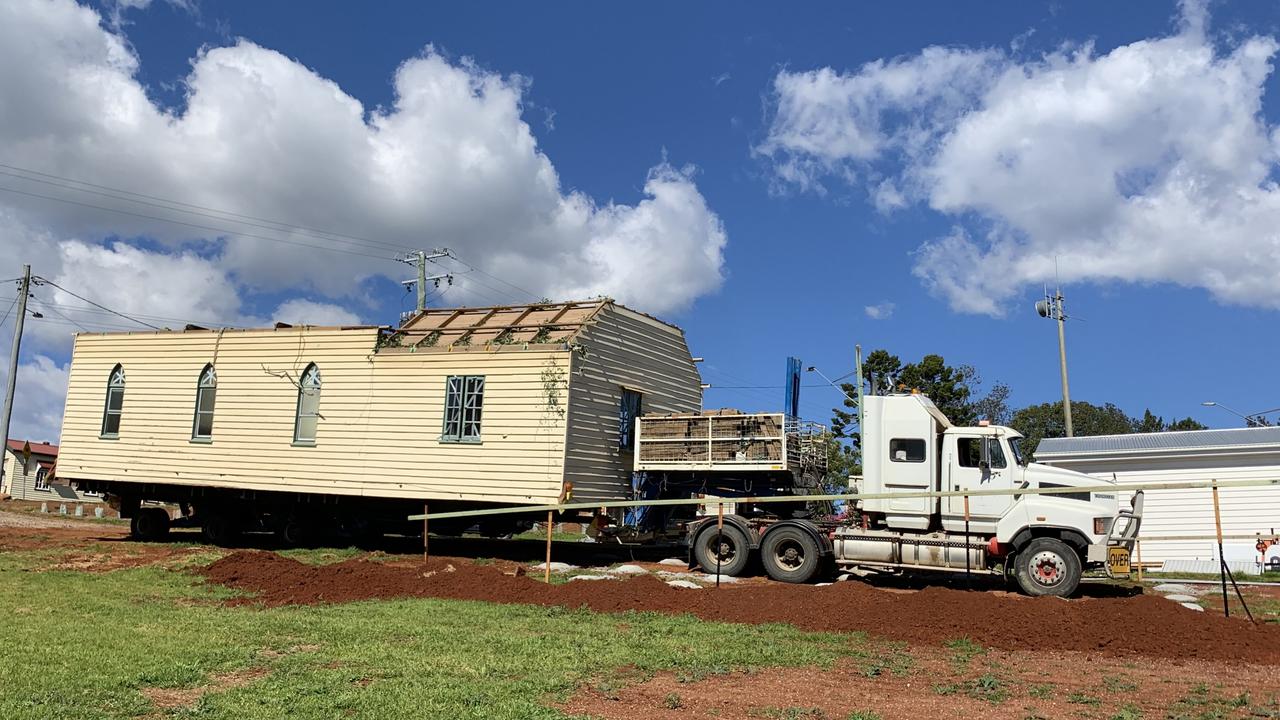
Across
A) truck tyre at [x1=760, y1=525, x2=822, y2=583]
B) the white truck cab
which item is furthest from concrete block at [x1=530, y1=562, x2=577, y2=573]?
the white truck cab

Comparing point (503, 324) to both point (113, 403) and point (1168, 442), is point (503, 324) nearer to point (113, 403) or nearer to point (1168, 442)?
point (113, 403)

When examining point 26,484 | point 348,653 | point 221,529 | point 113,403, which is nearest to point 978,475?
point 348,653

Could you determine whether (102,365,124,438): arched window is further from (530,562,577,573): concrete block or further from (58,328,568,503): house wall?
(530,562,577,573): concrete block

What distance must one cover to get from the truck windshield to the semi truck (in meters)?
0.02

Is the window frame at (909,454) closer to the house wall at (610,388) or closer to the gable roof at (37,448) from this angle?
the house wall at (610,388)

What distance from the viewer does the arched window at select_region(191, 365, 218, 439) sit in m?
22.5

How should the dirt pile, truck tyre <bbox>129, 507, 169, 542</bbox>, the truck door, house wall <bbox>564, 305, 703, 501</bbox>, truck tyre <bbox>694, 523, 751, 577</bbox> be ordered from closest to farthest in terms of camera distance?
1. the dirt pile
2. the truck door
3. truck tyre <bbox>694, 523, 751, 577</bbox>
4. house wall <bbox>564, 305, 703, 501</bbox>
5. truck tyre <bbox>129, 507, 169, 542</bbox>

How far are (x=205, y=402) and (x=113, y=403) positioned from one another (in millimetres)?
3186

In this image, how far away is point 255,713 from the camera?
6.14 m

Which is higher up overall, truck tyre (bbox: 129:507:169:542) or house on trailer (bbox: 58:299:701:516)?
house on trailer (bbox: 58:299:701:516)

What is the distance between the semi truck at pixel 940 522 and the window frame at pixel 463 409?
573cm

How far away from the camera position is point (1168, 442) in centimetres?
2370

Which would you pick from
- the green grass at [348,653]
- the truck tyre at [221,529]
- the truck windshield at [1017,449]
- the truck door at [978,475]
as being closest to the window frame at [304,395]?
the truck tyre at [221,529]

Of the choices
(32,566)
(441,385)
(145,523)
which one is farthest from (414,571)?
(145,523)
